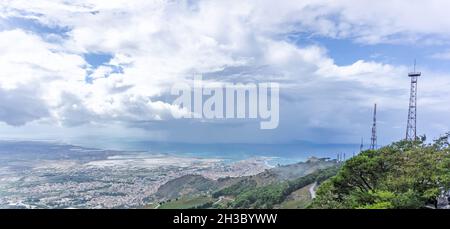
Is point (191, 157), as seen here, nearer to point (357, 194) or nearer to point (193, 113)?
point (193, 113)

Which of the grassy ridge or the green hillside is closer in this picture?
the grassy ridge

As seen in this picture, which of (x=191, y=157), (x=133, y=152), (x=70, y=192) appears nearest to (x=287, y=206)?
(x=191, y=157)

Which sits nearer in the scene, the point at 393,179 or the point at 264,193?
A: the point at 264,193

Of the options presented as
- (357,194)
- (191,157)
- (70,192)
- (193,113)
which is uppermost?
(193,113)

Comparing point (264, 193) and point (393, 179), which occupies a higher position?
point (264, 193)

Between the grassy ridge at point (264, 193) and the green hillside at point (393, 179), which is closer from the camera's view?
Answer: the grassy ridge at point (264, 193)

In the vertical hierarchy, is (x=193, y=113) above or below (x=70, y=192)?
above

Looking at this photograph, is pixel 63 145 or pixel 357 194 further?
pixel 357 194

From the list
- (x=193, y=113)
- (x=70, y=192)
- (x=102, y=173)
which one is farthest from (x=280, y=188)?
(x=70, y=192)
